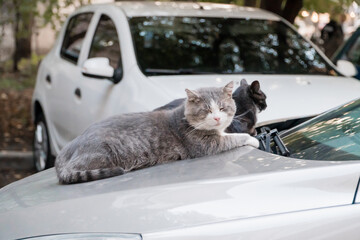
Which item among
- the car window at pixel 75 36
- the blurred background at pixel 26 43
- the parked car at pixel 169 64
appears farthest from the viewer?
the blurred background at pixel 26 43

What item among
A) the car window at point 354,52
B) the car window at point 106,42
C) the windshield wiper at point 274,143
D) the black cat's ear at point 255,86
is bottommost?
the car window at point 354,52

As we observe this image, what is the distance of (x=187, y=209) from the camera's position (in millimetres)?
2455

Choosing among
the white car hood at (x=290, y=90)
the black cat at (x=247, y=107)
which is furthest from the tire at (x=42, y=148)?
the black cat at (x=247, y=107)

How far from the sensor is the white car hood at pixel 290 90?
4.71m

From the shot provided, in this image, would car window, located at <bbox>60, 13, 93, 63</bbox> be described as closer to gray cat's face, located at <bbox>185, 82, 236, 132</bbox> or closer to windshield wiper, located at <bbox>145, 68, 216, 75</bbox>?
windshield wiper, located at <bbox>145, 68, 216, 75</bbox>

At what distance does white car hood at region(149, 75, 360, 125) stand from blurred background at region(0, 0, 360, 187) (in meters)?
1.50

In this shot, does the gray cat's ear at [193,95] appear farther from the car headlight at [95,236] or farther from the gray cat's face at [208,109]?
the car headlight at [95,236]

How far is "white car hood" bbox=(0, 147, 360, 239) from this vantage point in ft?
7.99

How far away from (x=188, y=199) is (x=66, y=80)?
412cm

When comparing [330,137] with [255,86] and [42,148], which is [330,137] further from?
[42,148]

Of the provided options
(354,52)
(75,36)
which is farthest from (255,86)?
(354,52)

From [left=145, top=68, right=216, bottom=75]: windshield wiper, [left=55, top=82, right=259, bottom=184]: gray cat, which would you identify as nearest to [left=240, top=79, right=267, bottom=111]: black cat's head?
[left=55, top=82, right=259, bottom=184]: gray cat

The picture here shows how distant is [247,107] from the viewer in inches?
150

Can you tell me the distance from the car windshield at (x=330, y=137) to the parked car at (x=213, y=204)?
Answer: 0.04 ft
